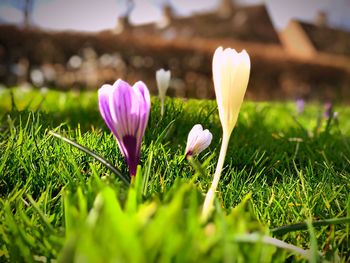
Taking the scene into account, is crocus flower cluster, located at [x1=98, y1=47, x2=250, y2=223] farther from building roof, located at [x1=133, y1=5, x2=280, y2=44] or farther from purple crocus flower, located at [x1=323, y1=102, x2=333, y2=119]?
building roof, located at [x1=133, y1=5, x2=280, y2=44]

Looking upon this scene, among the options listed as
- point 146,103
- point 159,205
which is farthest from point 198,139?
point 159,205

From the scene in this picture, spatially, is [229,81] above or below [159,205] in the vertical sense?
above

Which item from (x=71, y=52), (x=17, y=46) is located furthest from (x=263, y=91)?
(x=17, y=46)

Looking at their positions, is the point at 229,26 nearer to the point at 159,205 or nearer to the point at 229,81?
the point at 229,81

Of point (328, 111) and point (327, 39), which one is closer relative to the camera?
point (328, 111)

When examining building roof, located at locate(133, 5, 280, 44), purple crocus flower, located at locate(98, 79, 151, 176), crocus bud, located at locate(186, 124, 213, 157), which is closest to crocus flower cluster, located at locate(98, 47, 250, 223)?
purple crocus flower, located at locate(98, 79, 151, 176)

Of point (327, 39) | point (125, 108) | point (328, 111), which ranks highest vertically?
point (125, 108)
